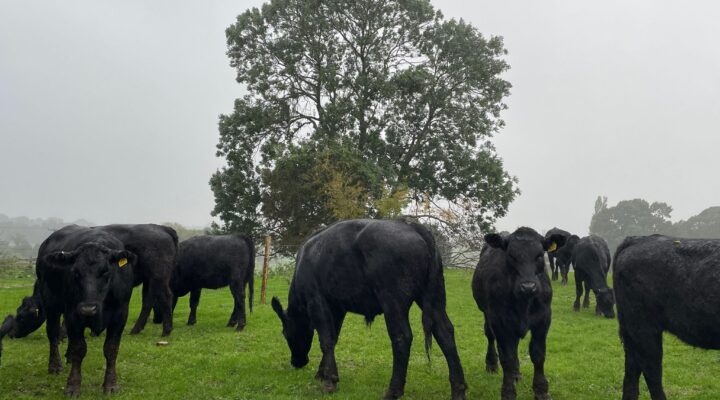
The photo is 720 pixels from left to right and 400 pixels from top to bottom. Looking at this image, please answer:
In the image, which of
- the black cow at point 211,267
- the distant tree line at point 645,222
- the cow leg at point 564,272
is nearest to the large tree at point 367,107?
the cow leg at point 564,272

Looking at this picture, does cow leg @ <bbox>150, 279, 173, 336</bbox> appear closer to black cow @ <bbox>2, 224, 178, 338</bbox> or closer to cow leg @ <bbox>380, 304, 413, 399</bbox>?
black cow @ <bbox>2, 224, 178, 338</bbox>

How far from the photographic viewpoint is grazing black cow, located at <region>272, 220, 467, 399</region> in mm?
7363

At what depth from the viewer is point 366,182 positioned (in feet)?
98.2

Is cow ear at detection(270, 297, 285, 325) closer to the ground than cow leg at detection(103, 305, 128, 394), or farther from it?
farther from it

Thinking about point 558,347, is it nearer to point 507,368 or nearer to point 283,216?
point 507,368

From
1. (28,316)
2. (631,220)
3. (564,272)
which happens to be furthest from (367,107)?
(631,220)

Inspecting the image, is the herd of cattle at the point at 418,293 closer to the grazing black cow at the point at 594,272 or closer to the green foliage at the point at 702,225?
the grazing black cow at the point at 594,272

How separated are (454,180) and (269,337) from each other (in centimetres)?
2363

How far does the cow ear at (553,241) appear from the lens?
25.0ft

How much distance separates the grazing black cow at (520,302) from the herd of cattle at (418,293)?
0.02 meters

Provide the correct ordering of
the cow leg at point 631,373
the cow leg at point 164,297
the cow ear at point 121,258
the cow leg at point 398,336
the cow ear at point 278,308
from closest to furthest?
1. the cow leg at point 631,373
2. the cow leg at point 398,336
3. the cow ear at point 121,258
4. the cow ear at point 278,308
5. the cow leg at point 164,297

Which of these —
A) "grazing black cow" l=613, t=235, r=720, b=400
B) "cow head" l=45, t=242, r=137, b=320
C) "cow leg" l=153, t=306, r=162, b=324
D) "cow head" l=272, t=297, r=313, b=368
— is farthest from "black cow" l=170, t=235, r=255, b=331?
"grazing black cow" l=613, t=235, r=720, b=400

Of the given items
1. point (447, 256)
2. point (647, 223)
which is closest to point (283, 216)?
point (447, 256)

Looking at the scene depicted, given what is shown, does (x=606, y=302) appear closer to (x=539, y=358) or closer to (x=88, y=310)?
(x=539, y=358)
